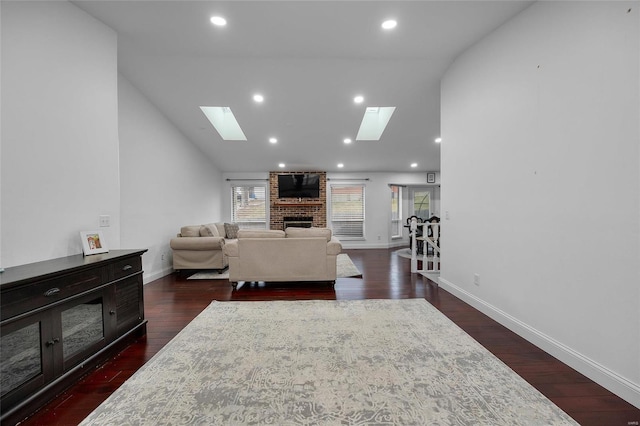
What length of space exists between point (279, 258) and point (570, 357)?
3322mm

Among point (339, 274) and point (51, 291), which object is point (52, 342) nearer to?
point (51, 291)

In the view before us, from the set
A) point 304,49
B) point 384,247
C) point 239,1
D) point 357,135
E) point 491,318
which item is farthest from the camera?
point 384,247

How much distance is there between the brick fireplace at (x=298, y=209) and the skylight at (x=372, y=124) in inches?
84.6

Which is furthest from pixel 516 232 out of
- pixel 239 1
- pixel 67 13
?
pixel 67 13

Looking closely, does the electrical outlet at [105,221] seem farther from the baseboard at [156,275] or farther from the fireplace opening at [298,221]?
the fireplace opening at [298,221]

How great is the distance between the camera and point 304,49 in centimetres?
341

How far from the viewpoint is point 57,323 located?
177 cm

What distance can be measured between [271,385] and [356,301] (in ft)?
5.99

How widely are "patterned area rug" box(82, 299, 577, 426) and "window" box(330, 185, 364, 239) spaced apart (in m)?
5.55

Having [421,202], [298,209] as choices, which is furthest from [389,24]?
[421,202]

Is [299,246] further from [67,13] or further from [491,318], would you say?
[67,13]

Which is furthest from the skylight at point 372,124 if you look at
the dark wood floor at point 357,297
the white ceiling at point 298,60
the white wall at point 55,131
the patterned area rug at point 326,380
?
the white wall at point 55,131

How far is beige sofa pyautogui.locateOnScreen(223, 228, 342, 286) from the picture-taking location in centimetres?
412

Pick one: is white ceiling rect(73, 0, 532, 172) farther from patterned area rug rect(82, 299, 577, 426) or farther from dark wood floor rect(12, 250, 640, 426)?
patterned area rug rect(82, 299, 577, 426)
